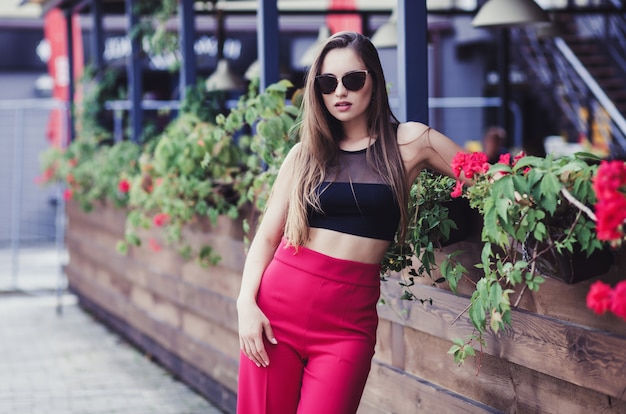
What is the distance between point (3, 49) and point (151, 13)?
9735mm

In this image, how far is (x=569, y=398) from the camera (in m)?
2.80

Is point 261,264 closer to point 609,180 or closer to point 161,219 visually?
point 609,180

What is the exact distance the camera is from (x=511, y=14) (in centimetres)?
545

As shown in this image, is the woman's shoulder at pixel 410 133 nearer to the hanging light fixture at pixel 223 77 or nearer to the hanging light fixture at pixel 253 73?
the hanging light fixture at pixel 253 73

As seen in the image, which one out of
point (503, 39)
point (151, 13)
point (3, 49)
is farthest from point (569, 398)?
point (3, 49)

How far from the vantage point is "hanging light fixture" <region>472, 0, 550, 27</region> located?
17.7ft

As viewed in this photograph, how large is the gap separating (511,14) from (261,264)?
118 inches

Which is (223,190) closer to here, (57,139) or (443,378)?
(443,378)

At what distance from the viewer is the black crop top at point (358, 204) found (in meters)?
2.80

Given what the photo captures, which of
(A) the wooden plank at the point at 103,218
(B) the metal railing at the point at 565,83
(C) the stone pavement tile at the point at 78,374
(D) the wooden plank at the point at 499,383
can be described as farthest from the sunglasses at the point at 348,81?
(B) the metal railing at the point at 565,83

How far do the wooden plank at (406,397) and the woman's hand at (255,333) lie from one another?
0.84m

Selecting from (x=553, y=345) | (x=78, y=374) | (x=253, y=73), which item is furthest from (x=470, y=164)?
(x=78, y=374)

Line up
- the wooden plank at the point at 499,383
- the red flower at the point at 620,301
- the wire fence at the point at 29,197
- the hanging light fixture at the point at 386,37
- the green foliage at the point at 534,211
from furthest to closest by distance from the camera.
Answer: the wire fence at the point at 29,197, the hanging light fixture at the point at 386,37, the wooden plank at the point at 499,383, the green foliage at the point at 534,211, the red flower at the point at 620,301

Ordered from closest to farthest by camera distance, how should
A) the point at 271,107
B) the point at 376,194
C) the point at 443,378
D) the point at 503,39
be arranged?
the point at 376,194 → the point at 443,378 → the point at 271,107 → the point at 503,39
